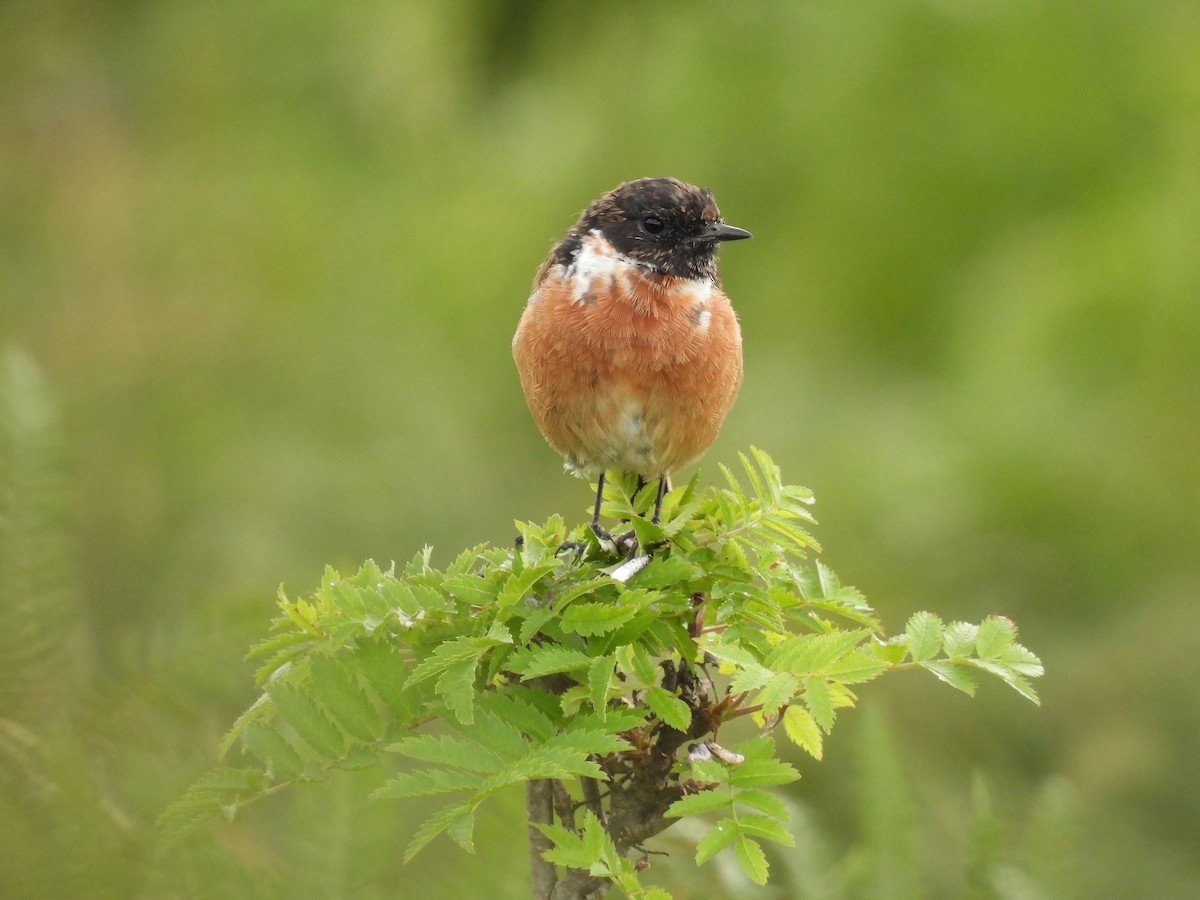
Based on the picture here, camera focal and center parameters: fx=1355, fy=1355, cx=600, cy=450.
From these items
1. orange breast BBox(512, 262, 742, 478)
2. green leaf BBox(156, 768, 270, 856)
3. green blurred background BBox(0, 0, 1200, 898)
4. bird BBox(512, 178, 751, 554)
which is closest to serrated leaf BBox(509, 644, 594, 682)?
green leaf BBox(156, 768, 270, 856)

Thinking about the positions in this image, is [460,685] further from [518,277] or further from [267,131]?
[267,131]

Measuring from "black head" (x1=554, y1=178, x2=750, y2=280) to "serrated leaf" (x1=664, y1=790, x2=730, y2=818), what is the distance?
1766mm

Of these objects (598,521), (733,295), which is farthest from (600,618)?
(733,295)

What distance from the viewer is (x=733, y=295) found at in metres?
6.53

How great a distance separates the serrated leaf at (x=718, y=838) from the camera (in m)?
1.53

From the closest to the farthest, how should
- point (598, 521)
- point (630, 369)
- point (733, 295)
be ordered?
1. point (598, 521)
2. point (630, 369)
3. point (733, 295)

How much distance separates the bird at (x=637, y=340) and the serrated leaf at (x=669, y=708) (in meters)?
1.29

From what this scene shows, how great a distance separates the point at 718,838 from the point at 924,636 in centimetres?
42

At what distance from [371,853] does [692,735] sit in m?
0.46

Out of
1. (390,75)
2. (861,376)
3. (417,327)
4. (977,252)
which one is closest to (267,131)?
(390,75)

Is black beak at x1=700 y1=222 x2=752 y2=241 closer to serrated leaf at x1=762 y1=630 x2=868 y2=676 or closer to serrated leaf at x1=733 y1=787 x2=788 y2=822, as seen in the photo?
serrated leaf at x1=762 y1=630 x2=868 y2=676

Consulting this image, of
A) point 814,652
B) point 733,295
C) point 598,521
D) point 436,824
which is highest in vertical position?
point 814,652

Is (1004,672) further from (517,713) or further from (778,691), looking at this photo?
(517,713)

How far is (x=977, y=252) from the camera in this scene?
6.73 metres
